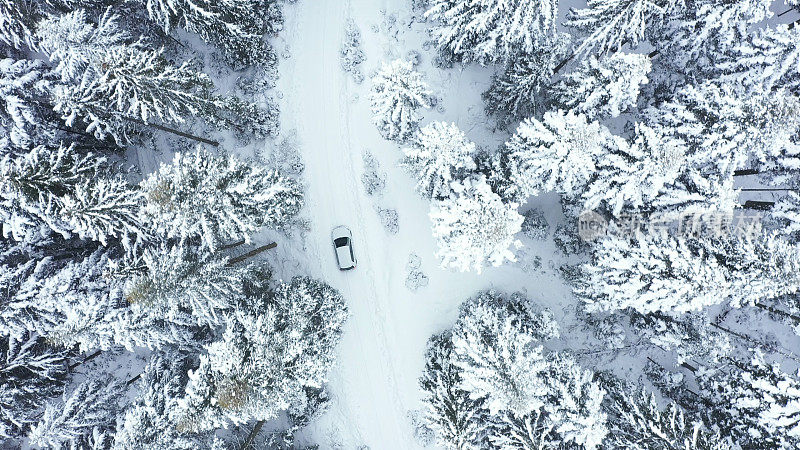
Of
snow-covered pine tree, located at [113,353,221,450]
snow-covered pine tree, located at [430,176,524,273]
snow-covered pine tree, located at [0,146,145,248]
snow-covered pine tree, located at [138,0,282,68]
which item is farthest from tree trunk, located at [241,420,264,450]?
snow-covered pine tree, located at [138,0,282,68]

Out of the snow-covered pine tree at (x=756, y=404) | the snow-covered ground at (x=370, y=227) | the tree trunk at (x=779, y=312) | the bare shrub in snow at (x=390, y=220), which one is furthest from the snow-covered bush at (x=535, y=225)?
the tree trunk at (x=779, y=312)

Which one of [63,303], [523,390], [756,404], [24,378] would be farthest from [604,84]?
[24,378]

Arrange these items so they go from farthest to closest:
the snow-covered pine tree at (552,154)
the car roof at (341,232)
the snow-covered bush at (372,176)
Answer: the snow-covered bush at (372,176) < the car roof at (341,232) < the snow-covered pine tree at (552,154)

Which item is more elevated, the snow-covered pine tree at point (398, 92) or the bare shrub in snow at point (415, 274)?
the snow-covered pine tree at point (398, 92)

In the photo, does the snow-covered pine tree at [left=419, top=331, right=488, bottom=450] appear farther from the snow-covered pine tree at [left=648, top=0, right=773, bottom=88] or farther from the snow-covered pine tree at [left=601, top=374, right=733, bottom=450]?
the snow-covered pine tree at [left=648, top=0, right=773, bottom=88]

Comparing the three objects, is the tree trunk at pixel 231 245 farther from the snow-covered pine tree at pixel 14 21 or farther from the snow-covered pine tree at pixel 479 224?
the snow-covered pine tree at pixel 14 21

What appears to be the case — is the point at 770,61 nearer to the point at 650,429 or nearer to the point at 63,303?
the point at 650,429

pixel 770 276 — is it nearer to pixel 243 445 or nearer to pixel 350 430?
pixel 350 430

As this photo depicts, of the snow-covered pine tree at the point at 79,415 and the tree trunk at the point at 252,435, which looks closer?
the snow-covered pine tree at the point at 79,415
